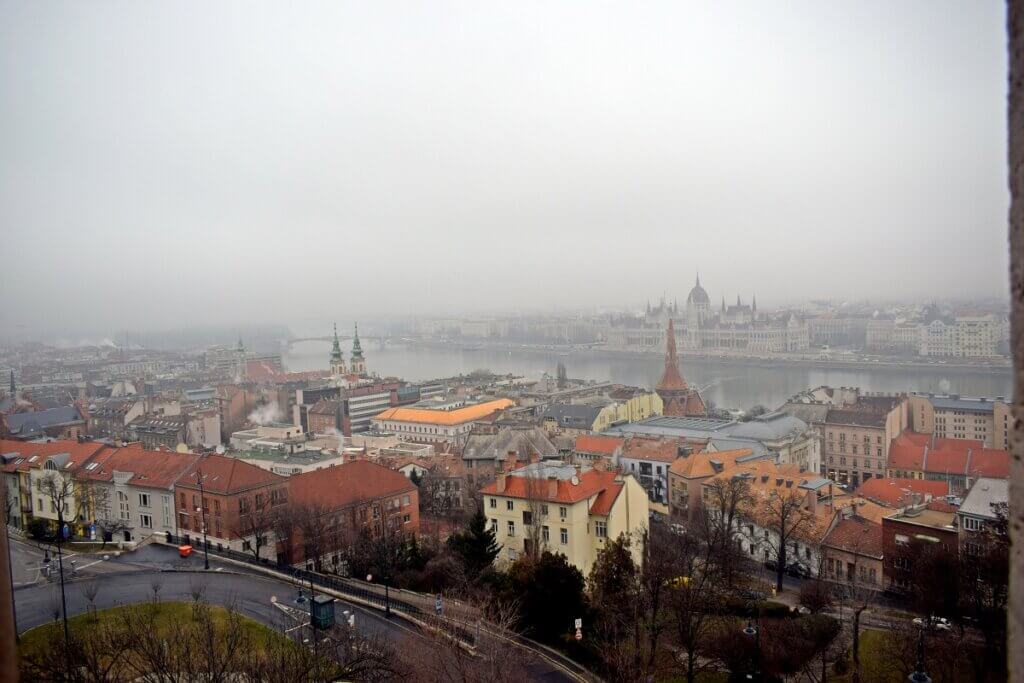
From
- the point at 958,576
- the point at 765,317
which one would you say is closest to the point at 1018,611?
the point at 958,576

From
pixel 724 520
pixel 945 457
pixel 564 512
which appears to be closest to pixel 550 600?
pixel 564 512

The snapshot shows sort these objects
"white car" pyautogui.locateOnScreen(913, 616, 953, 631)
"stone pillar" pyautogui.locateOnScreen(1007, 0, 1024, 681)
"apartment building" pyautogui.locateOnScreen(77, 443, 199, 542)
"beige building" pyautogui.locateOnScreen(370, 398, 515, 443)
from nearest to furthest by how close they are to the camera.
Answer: "stone pillar" pyautogui.locateOnScreen(1007, 0, 1024, 681) → "white car" pyautogui.locateOnScreen(913, 616, 953, 631) → "apartment building" pyautogui.locateOnScreen(77, 443, 199, 542) → "beige building" pyautogui.locateOnScreen(370, 398, 515, 443)

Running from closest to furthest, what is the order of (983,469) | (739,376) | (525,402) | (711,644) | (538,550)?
(711,644), (538,550), (983,469), (525,402), (739,376)

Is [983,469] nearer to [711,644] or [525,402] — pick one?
[711,644]

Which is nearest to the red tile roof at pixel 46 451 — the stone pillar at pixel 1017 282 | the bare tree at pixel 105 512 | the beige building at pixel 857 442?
the bare tree at pixel 105 512

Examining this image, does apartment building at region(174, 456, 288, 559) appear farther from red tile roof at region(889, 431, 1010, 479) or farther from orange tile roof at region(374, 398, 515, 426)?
orange tile roof at region(374, 398, 515, 426)

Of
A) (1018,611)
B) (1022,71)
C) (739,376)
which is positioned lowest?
(739,376)

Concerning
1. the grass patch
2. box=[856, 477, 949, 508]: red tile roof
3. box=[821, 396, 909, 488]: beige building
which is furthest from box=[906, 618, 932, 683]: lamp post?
box=[821, 396, 909, 488]: beige building
